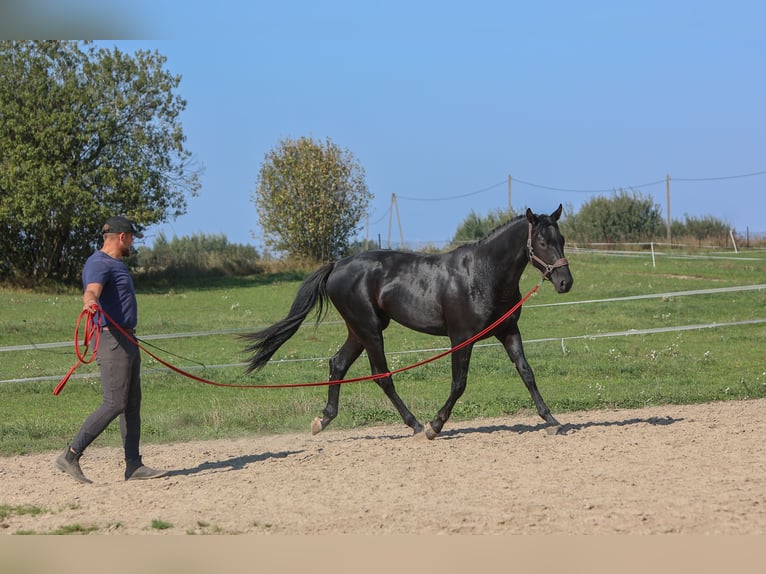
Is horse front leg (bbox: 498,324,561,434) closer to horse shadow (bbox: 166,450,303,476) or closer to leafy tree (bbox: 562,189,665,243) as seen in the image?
horse shadow (bbox: 166,450,303,476)

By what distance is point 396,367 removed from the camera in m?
14.3

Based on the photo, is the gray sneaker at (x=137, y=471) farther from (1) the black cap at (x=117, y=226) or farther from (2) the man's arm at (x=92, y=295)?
(1) the black cap at (x=117, y=226)

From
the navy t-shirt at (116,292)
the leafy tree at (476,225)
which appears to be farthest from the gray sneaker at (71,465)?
the leafy tree at (476,225)

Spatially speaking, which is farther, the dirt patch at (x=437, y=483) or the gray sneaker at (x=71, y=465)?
the gray sneaker at (x=71, y=465)

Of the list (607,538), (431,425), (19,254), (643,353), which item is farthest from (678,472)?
(19,254)

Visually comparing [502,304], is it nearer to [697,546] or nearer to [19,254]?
[697,546]

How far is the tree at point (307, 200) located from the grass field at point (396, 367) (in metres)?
16.5

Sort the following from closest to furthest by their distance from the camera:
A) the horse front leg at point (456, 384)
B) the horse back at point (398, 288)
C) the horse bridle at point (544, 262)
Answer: the horse bridle at point (544, 262)
the horse front leg at point (456, 384)
the horse back at point (398, 288)

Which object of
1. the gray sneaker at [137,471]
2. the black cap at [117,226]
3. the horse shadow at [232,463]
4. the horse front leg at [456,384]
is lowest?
the horse shadow at [232,463]

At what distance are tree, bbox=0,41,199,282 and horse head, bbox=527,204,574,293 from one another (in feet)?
87.0

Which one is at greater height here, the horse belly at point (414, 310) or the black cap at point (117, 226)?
the black cap at point (117, 226)

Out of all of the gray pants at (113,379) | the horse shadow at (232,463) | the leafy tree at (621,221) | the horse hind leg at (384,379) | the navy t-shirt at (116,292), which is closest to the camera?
the navy t-shirt at (116,292)

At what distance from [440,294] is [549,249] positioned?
116cm

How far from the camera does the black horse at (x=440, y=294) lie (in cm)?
891
